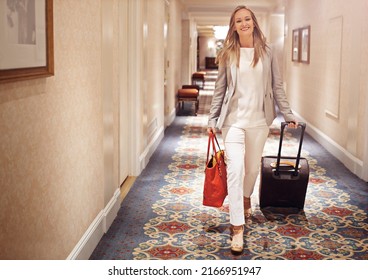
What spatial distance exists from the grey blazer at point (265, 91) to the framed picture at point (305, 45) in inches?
260

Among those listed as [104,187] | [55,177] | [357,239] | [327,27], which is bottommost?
[357,239]

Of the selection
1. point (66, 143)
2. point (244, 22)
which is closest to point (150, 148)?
point (244, 22)

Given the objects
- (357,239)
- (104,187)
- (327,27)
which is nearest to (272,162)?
(357,239)

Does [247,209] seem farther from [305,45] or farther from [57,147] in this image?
Result: [305,45]

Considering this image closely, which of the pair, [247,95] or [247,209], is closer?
[247,95]

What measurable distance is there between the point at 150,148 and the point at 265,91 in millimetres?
3600

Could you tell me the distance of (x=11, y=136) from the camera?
214 centimetres

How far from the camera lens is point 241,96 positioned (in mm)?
3682

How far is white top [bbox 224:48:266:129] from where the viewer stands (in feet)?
12.0

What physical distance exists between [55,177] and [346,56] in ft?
17.6

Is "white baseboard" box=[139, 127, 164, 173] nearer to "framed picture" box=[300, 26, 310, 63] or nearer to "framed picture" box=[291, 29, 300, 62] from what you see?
"framed picture" box=[300, 26, 310, 63]

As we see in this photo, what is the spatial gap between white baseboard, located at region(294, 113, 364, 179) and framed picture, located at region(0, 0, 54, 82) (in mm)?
4530

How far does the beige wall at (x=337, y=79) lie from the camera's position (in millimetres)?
6309
